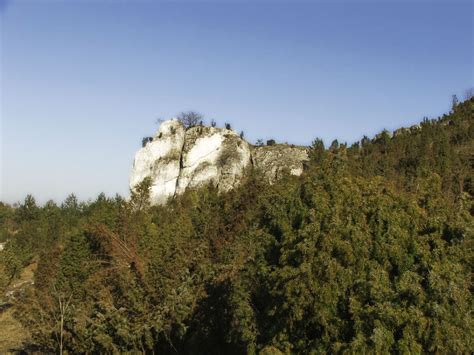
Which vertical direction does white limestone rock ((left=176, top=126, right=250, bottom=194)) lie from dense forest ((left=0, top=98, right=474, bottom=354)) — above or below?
above

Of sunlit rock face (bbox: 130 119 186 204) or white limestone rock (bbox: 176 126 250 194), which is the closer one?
white limestone rock (bbox: 176 126 250 194)

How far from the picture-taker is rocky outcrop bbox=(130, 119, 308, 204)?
83.8 metres

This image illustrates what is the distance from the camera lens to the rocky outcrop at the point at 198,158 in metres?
83.8

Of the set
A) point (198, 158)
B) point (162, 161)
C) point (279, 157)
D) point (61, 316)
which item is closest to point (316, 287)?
point (61, 316)

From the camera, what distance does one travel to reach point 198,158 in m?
86.8

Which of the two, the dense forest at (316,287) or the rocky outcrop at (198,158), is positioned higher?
the rocky outcrop at (198,158)

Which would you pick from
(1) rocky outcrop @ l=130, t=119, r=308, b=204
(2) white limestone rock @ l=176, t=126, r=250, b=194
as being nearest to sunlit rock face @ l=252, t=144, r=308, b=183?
(1) rocky outcrop @ l=130, t=119, r=308, b=204

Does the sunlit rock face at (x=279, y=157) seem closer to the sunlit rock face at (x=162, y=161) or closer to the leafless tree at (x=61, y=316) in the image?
the sunlit rock face at (x=162, y=161)

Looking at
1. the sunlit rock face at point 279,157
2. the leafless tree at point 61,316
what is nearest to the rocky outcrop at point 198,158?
the sunlit rock face at point 279,157

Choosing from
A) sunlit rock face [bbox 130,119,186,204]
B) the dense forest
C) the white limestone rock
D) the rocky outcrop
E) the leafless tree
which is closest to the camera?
the dense forest

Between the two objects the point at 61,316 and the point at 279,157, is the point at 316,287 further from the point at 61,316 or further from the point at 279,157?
the point at 279,157

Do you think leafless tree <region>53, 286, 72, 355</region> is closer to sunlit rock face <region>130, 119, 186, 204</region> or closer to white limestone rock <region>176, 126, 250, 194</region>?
white limestone rock <region>176, 126, 250, 194</region>

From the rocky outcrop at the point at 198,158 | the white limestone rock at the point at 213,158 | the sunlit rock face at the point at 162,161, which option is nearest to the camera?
the white limestone rock at the point at 213,158

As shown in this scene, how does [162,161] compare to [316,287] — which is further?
[162,161]
